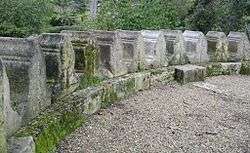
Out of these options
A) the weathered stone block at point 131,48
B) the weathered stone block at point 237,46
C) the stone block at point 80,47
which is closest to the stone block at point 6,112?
the stone block at point 80,47

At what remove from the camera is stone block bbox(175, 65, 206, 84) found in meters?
7.41

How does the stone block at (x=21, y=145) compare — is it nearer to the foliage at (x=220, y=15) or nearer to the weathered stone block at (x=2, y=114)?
the weathered stone block at (x=2, y=114)

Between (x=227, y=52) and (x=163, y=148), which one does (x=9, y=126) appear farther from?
(x=227, y=52)

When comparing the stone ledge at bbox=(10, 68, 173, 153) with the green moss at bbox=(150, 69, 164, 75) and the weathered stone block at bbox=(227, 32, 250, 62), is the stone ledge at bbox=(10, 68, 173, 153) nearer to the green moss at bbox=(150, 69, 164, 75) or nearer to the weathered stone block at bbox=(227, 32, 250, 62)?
the green moss at bbox=(150, 69, 164, 75)

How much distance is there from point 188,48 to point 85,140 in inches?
176

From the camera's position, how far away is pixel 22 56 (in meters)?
3.79

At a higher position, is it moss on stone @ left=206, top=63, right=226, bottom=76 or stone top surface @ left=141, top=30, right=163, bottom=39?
stone top surface @ left=141, top=30, right=163, bottom=39

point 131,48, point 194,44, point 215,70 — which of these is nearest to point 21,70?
point 131,48

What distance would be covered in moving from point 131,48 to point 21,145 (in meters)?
3.55

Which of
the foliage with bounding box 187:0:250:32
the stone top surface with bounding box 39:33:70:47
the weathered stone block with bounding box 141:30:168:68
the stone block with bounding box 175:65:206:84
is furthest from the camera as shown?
the foliage with bounding box 187:0:250:32

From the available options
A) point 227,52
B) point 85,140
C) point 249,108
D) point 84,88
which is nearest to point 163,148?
point 85,140

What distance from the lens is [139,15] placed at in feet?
36.5

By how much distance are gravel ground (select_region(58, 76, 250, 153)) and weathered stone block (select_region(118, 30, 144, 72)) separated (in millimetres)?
431

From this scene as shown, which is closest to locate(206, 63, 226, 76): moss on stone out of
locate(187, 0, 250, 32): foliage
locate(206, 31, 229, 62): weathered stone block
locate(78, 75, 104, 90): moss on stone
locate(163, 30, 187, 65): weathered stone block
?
locate(206, 31, 229, 62): weathered stone block
